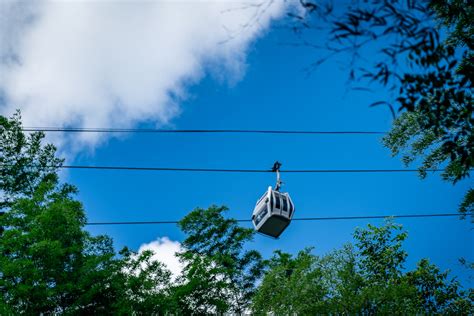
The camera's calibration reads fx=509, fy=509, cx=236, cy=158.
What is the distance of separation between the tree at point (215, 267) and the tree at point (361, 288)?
19.2ft

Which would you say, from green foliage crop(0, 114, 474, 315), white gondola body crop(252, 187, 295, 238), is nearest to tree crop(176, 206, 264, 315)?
green foliage crop(0, 114, 474, 315)

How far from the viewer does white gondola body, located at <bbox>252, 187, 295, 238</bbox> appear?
569 inches

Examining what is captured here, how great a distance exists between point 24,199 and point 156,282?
22.3 feet

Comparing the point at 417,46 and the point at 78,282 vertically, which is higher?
the point at 78,282

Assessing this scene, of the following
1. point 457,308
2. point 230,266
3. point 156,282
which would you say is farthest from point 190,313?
point 457,308

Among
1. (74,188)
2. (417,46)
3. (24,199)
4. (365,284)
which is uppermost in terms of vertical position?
(74,188)

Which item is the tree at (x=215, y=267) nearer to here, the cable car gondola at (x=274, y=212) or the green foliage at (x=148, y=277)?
the green foliage at (x=148, y=277)

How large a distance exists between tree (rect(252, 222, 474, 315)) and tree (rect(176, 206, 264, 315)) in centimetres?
586

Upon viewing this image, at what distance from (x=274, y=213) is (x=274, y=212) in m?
0.03

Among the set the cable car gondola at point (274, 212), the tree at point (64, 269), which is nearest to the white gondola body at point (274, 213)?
the cable car gondola at point (274, 212)

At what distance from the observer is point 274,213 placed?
1438 centimetres

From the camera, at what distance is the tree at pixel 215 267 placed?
23.9 meters

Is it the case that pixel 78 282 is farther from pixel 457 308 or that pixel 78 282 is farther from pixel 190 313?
pixel 457 308

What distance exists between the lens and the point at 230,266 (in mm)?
27078
